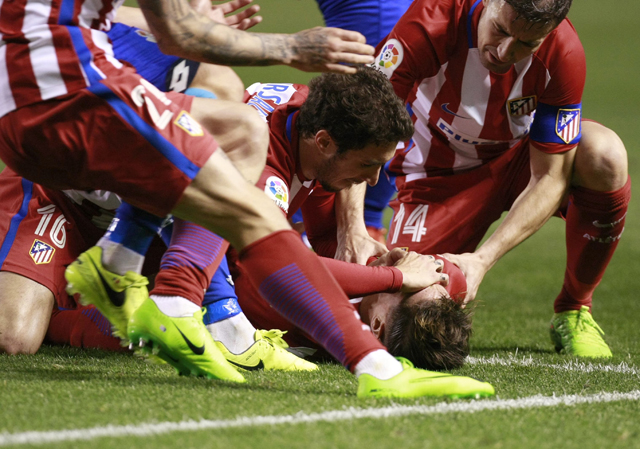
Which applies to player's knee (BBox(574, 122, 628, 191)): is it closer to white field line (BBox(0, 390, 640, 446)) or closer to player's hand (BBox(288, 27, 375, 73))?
white field line (BBox(0, 390, 640, 446))

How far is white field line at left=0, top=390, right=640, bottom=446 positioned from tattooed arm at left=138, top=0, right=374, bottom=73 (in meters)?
0.94

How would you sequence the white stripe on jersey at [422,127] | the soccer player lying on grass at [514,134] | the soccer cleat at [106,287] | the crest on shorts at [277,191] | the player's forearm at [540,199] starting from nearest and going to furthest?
the soccer cleat at [106,287]
the crest on shorts at [277,191]
the soccer player lying on grass at [514,134]
the player's forearm at [540,199]
the white stripe on jersey at [422,127]

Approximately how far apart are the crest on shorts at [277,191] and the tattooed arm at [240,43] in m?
0.77

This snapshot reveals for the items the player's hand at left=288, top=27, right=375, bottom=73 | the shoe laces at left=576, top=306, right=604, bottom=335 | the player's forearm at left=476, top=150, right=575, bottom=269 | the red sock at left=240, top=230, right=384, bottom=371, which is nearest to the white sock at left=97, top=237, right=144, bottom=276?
the red sock at left=240, top=230, right=384, bottom=371

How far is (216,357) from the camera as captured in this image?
7.75 feet

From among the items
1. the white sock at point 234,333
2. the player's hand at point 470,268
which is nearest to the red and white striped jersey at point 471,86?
the player's hand at point 470,268

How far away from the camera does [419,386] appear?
215 cm

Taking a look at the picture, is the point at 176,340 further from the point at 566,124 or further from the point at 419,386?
the point at 566,124

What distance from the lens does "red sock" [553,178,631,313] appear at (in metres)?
3.57

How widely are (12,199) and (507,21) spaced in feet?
7.77

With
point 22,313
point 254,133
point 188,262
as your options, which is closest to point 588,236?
point 254,133

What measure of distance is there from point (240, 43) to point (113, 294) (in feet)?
2.89

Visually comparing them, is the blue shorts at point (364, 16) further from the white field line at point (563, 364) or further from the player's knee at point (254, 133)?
the player's knee at point (254, 133)

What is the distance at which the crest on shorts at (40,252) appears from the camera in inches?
136
